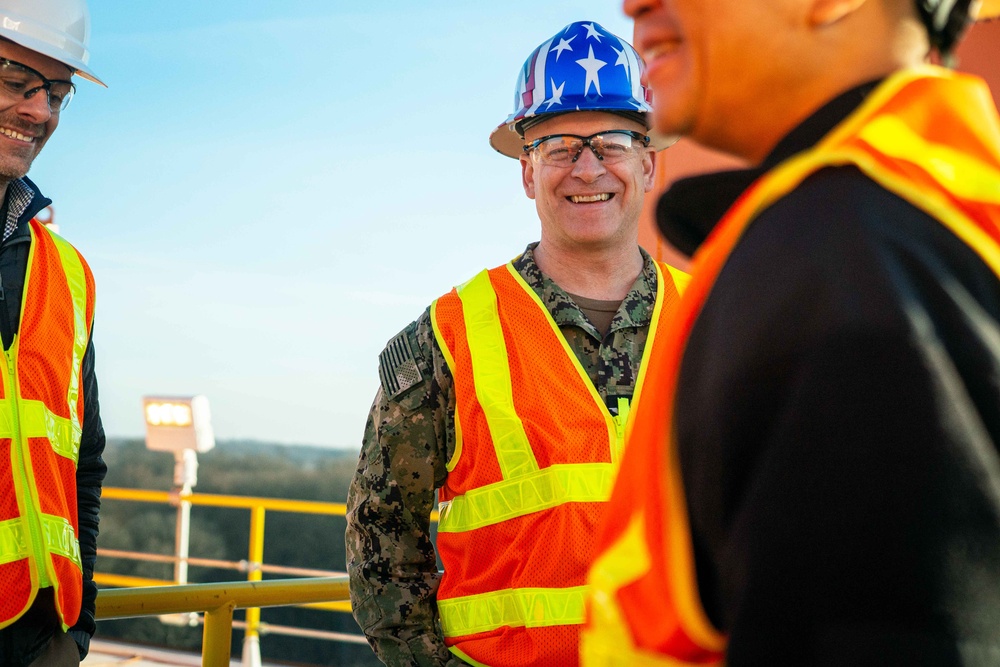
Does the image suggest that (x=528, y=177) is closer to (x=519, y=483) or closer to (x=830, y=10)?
(x=519, y=483)

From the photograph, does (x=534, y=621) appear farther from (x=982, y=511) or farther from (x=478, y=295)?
(x=982, y=511)

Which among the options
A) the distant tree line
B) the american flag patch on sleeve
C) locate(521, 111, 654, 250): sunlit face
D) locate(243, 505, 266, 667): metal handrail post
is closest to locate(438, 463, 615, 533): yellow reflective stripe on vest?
the american flag patch on sleeve

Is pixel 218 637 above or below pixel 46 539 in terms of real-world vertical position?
below

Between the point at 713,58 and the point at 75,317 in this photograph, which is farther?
the point at 75,317

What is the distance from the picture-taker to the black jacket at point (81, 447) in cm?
285

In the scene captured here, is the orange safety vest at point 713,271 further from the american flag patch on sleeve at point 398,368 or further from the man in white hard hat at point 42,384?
the man in white hard hat at point 42,384

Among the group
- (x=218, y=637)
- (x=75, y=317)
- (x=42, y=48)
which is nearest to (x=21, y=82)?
(x=42, y=48)

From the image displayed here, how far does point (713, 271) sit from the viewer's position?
974 millimetres

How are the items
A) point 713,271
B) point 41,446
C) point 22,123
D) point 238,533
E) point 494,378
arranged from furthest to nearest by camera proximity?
point 238,533 → point 22,123 → point 41,446 → point 494,378 → point 713,271

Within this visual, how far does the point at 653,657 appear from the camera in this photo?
0.95 meters

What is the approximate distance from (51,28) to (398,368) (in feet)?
5.56

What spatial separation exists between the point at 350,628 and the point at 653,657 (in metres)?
48.9

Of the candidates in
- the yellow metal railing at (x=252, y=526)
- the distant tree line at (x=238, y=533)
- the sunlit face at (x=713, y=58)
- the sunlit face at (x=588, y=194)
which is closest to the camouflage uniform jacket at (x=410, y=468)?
the sunlit face at (x=588, y=194)

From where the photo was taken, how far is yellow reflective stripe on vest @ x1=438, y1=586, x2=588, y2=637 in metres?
2.51
